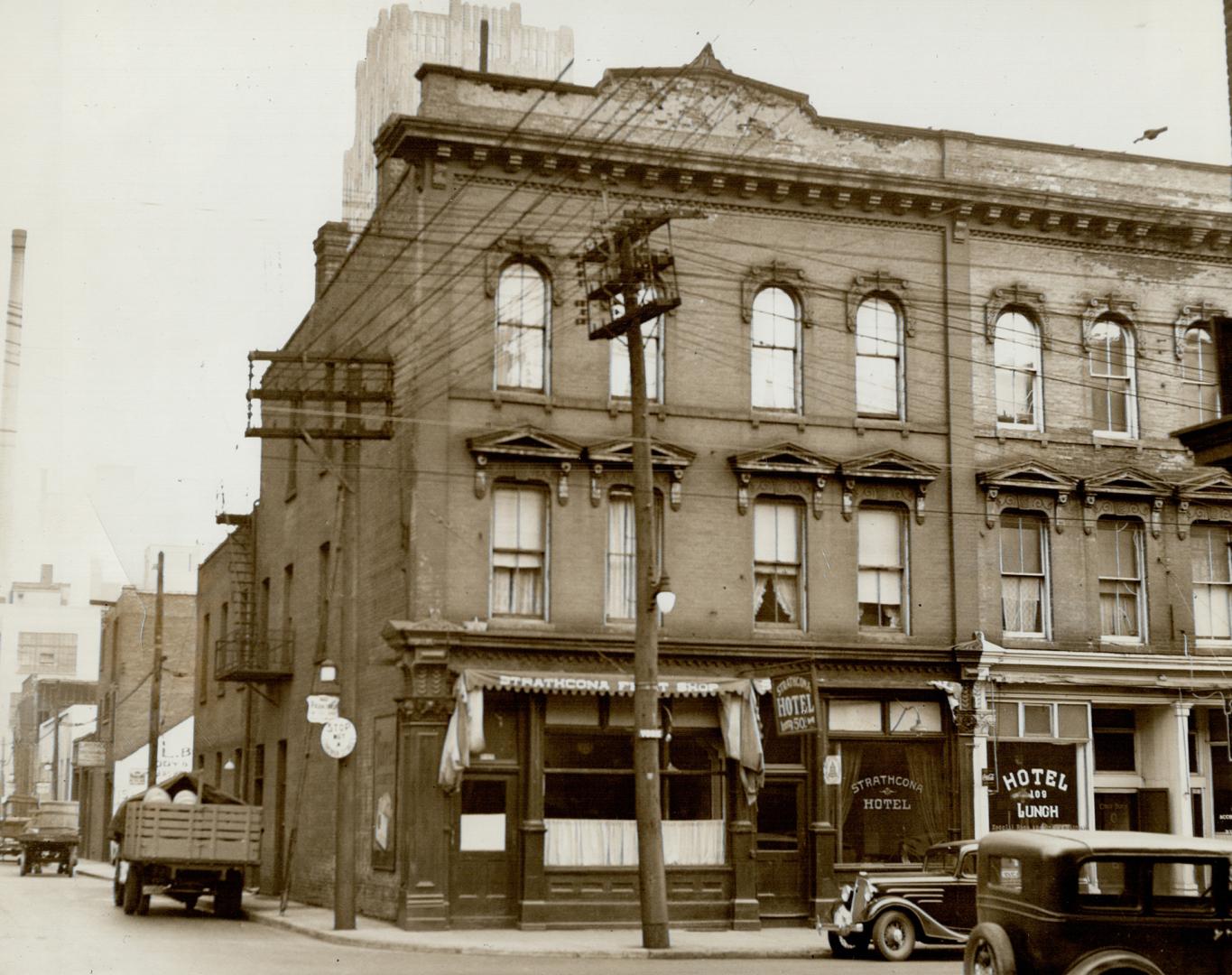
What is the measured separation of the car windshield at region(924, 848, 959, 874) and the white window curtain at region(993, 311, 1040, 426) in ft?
31.9

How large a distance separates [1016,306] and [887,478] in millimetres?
4364

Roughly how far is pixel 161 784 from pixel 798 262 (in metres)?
15.2

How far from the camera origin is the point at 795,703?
2550 centimetres

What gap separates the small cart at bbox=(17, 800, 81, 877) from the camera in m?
46.8

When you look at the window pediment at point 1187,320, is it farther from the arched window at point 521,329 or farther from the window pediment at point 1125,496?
the arched window at point 521,329

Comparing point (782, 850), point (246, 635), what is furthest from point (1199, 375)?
point (246, 635)

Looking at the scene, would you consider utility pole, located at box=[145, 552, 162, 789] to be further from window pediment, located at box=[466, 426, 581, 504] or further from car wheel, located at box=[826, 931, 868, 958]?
car wheel, located at box=[826, 931, 868, 958]

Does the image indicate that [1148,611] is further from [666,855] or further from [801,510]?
[666,855]

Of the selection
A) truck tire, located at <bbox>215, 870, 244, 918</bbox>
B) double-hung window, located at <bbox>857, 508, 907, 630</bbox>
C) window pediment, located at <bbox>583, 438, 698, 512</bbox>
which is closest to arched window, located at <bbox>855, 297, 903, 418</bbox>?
double-hung window, located at <bbox>857, 508, 907, 630</bbox>

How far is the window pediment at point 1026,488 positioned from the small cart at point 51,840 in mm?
30683

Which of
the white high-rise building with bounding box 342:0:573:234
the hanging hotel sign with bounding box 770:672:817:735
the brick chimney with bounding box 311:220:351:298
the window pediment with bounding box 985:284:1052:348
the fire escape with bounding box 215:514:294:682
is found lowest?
the hanging hotel sign with bounding box 770:672:817:735

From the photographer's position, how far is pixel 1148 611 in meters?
29.6

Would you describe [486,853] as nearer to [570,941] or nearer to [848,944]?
[570,941]

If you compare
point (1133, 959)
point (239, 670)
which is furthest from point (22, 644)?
point (1133, 959)
